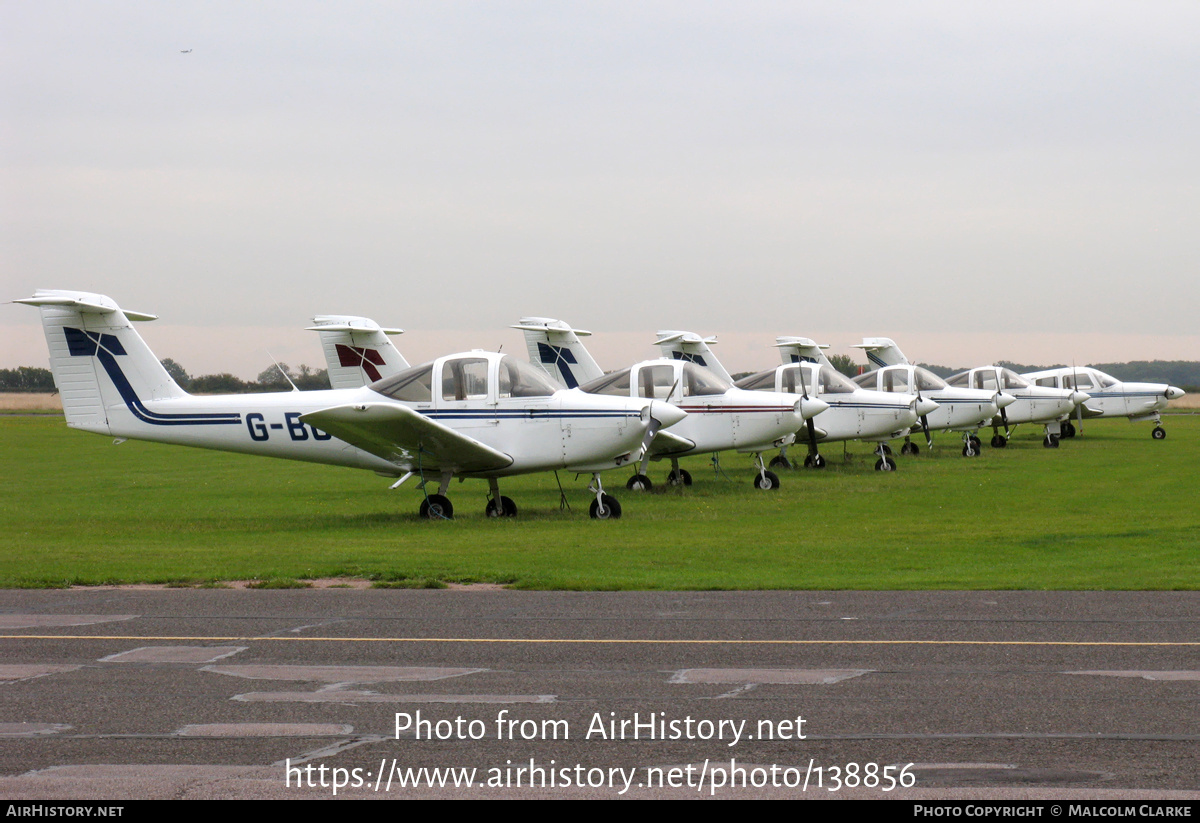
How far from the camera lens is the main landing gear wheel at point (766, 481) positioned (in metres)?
22.5

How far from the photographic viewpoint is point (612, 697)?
241 inches

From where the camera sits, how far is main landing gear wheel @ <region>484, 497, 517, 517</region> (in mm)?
17438

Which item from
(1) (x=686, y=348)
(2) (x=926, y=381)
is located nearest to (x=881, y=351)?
(2) (x=926, y=381)

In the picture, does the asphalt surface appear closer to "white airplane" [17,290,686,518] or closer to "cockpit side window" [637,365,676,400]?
"white airplane" [17,290,686,518]

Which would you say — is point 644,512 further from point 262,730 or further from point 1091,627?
point 262,730

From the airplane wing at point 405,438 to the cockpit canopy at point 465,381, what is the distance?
622 mm

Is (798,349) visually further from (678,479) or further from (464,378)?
(464,378)

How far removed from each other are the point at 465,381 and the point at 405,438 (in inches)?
57.7

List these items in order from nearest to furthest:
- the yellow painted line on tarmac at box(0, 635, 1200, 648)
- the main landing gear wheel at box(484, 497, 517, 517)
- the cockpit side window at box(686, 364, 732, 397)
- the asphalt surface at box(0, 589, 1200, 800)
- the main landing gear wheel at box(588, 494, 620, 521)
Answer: the asphalt surface at box(0, 589, 1200, 800), the yellow painted line on tarmac at box(0, 635, 1200, 648), the main landing gear wheel at box(588, 494, 620, 521), the main landing gear wheel at box(484, 497, 517, 517), the cockpit side window at box(686, 364, 732, 397)

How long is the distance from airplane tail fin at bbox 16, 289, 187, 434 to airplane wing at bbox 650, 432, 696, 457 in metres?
8.85

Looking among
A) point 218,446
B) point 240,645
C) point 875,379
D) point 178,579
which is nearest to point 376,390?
point 218,446

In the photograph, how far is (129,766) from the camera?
4.88 meters

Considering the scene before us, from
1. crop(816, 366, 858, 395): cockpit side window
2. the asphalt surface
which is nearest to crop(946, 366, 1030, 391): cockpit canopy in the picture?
crop(816, 366, 858, 395): cockpit side window

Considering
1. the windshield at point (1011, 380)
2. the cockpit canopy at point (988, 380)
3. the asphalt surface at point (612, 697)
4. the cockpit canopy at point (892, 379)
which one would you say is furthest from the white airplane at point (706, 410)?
the windshield at point (1011, 380)
